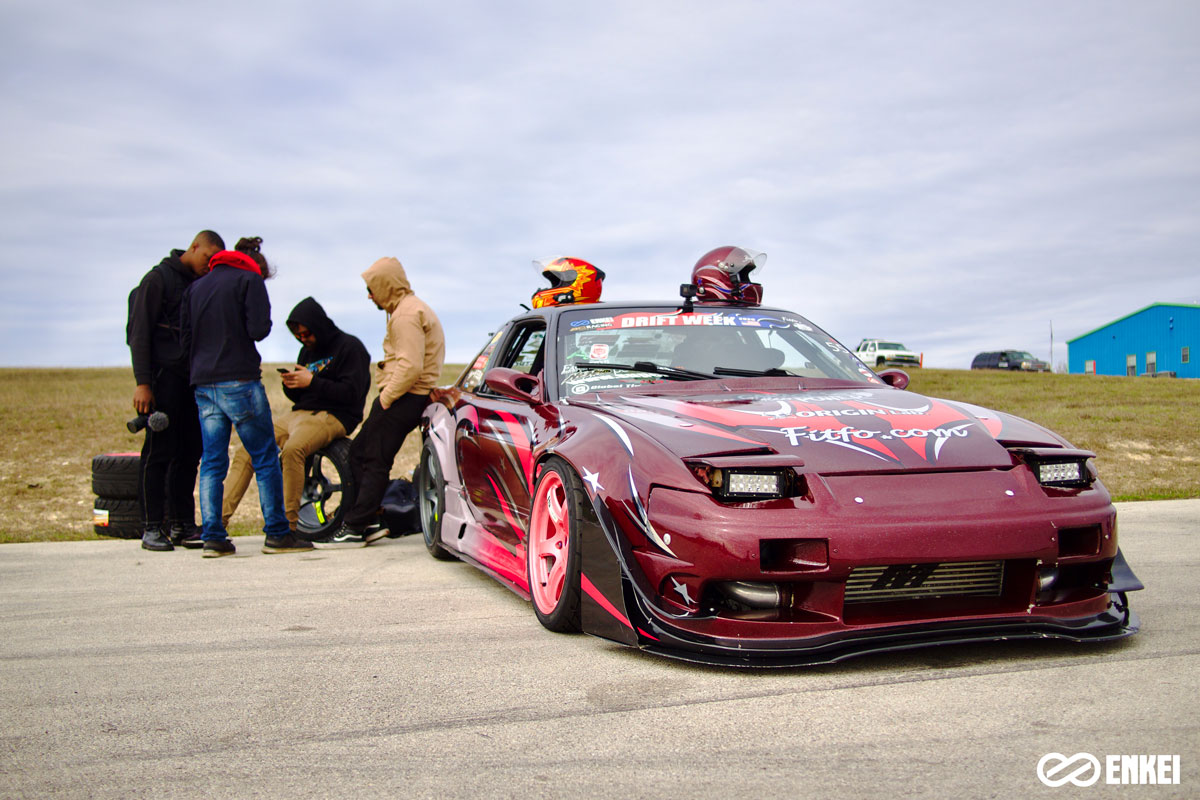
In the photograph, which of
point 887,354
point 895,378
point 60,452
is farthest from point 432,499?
point 887,354

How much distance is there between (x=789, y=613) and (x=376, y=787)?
138 centimetres

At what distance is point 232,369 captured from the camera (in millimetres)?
6418

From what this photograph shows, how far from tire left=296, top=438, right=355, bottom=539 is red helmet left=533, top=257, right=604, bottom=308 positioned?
1917mm

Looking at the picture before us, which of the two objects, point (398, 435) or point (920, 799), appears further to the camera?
point (398, 435)

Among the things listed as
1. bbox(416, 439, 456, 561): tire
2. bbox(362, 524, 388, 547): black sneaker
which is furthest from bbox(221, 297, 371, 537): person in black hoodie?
bbox(416, 439, 456, 561): tire

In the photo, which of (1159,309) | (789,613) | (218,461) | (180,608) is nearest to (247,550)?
(218,461)

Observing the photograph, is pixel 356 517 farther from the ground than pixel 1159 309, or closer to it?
closer to it

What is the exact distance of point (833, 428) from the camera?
3.49 m

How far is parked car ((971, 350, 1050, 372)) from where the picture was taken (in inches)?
2018

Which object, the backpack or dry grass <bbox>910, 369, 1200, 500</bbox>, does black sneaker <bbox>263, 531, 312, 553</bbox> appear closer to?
the backpack

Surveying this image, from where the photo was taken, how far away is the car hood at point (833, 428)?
3303 mm

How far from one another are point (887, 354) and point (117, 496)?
4641 centimetres

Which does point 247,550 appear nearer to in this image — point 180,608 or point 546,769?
point 180,608

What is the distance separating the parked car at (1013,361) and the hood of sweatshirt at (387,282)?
48478mm
